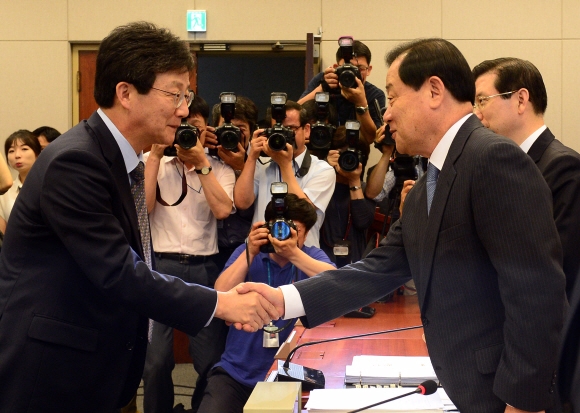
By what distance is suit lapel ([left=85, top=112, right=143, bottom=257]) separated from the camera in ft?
6.76

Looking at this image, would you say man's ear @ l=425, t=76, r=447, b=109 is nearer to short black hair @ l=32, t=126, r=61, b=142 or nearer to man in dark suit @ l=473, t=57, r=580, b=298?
man in dark suit @ l=473, t=57, r=580, b=298

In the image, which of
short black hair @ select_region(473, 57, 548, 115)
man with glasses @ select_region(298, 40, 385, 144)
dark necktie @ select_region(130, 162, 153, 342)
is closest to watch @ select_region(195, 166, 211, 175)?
man with glasses @ select_region(298, 40, 385, 144)

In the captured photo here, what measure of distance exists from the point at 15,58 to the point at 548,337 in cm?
538

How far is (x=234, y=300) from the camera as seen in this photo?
2.43m

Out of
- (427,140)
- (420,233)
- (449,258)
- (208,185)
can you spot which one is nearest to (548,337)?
(449,258)

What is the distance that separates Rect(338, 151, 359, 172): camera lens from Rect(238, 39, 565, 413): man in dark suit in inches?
72.8

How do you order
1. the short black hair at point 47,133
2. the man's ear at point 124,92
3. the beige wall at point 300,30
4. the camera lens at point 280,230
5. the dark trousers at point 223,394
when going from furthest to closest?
the beige wall at point 300,30
the short black hair at point 47,133
the camera lens at point 280,230
the dark trousers at point 223,394
the man's ear at point 124,92

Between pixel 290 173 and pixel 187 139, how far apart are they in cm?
55

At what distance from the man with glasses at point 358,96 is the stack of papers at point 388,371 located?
2.08m

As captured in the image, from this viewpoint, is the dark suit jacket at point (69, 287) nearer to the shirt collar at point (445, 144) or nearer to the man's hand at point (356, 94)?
the shirt collar at point (445, 144)

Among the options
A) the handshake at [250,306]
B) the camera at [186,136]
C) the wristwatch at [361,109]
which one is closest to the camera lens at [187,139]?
the camera at [186,136]

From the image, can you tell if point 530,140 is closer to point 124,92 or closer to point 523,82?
point 523,82

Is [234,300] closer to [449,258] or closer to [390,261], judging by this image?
[390,261]

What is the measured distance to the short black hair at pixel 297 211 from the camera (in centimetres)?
341
